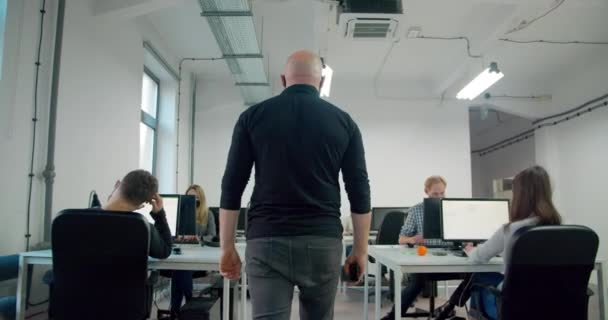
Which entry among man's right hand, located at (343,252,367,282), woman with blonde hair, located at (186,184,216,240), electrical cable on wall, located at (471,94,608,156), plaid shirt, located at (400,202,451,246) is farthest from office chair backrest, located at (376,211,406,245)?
electrical cable on wall, located at (471,94,608,156)

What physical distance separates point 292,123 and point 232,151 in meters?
0.21

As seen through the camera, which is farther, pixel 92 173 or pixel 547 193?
pixel 92 173

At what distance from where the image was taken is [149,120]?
518cm

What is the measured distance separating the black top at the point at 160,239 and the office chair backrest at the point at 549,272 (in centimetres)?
167

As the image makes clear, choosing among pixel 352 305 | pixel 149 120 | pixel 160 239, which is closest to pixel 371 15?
pixel 160 239

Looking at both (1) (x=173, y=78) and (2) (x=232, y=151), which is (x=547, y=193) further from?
(1) (x=173, y=78)

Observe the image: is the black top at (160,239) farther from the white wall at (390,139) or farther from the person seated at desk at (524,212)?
the white wall at (390,139)

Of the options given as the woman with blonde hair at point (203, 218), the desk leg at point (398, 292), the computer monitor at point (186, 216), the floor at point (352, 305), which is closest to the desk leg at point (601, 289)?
the desk leg at point (398, 292)

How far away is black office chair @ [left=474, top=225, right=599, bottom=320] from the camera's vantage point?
6.25 feet

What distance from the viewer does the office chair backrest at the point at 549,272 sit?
190cm

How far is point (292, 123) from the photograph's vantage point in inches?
49.8

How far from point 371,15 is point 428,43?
76.0 inches

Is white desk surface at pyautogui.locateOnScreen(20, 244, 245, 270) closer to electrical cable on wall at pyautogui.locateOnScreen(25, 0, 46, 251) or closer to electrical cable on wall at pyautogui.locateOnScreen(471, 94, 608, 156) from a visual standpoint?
electrical cable on wall at pyautogui.locateOnScreen(25, 0, 46, 251)

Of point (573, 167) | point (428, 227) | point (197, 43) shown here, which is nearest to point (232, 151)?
point (428, 227)
